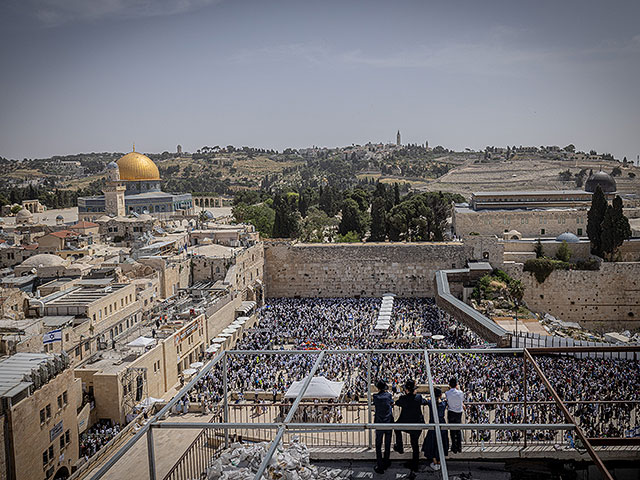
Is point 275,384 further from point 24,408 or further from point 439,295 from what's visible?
point 439,295

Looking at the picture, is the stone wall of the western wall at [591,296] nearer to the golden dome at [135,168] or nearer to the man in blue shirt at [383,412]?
the man in blue shirt at [383,412]

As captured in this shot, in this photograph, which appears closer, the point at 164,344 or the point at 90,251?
Result: the point at 164,344

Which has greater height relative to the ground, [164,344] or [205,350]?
[164,344]

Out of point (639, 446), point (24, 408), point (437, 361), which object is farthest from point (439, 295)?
point (639, 446)

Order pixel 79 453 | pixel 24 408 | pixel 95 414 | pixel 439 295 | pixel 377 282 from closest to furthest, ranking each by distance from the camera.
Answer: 1. pixel 24 408
2. pixel 79 453
3. pixel 95 414
4. pixel 439 295
5. pixel 377 282

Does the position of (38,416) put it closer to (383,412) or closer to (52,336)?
(52,336)

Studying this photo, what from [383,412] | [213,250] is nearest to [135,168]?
[213,250]

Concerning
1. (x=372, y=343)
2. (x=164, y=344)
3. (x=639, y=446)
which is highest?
(x=639, y=446)

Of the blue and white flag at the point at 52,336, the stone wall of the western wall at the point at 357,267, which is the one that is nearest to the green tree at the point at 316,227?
the stone wall of the western wall at the point at 357,267

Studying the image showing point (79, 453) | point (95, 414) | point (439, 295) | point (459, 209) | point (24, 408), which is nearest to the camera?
point (24, 408)
